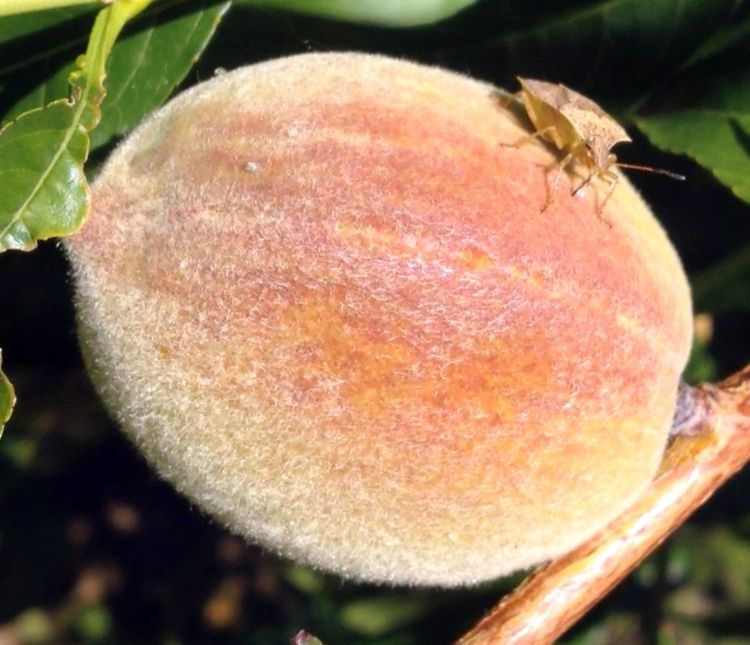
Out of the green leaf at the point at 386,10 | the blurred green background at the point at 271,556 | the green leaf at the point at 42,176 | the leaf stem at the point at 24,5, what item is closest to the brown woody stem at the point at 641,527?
the blurred green background at the point at 271,556

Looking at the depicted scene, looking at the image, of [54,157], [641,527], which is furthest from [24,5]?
[641,527]

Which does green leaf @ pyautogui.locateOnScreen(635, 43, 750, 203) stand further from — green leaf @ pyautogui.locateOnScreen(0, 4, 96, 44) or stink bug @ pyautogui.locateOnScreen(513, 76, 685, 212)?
green leaf @ pyautogui.locateOnScreen(0, 4, 96, 44)

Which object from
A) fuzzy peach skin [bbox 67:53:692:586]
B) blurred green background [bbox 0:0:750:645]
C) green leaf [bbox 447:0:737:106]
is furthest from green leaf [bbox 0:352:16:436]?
green leaf [bbox 447:0:737:106]

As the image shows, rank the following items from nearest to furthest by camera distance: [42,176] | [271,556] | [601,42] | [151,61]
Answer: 1. [42,176]
2. [151,61]
3. [601,42]
4. [271,556]

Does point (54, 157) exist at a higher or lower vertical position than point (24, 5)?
lower

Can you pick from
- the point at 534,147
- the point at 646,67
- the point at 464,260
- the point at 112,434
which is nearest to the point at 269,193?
the point at 464,260

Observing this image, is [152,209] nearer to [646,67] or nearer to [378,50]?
[378,50]

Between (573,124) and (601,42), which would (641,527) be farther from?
(601,42)
